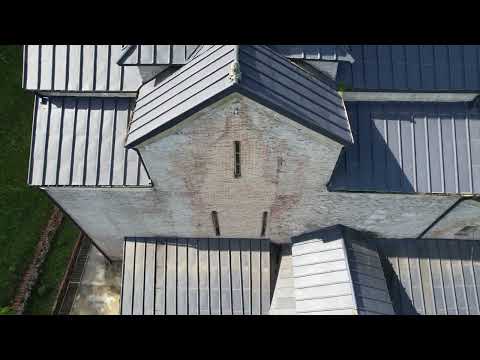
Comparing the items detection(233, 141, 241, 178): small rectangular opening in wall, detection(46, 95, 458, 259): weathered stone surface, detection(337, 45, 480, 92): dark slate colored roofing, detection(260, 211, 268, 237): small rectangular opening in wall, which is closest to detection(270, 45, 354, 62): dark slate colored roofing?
detection(337, 45, 480, 92): dark slate colored roofing

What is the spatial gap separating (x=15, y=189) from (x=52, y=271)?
422 cm

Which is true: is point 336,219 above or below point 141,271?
above

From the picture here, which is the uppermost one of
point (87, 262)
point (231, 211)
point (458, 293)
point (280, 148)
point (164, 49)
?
point (164, 49)

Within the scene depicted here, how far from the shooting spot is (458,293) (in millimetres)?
17516

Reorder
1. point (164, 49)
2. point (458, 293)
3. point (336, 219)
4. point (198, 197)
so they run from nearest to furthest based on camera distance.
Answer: point (164, 49) < point (198, 197) < point (336, 219) < point (458, 293)

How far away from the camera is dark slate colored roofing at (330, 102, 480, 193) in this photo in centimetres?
1482

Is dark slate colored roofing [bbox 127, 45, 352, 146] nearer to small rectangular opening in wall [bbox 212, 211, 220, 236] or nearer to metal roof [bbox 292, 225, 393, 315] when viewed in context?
small rectangular opening in wall [bbox 212, 211, 220, 236]

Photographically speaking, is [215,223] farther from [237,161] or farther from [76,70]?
[76,70]

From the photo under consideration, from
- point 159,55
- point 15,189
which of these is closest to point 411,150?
point 159,55

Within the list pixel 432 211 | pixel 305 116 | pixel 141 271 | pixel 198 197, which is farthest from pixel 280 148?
pixel 141 271

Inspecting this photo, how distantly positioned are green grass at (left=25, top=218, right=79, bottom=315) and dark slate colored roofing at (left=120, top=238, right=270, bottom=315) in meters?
5.26

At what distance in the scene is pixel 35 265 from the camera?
21453mm

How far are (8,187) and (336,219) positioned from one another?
14.9 m

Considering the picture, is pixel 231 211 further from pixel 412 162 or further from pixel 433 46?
pixel 433 46
